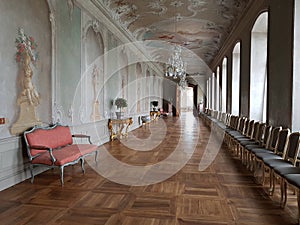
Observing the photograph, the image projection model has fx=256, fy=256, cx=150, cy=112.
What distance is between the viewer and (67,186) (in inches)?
159

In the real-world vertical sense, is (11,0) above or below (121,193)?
above

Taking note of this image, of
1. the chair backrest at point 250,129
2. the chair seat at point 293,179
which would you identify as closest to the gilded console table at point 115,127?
the chair backrest at point 250,129

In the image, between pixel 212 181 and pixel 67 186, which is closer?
pixel 67 186

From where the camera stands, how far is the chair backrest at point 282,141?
14.1ft

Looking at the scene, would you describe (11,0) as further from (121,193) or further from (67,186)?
(121,193)

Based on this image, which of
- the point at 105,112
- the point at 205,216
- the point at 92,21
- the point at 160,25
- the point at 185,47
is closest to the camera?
the point at 205,216

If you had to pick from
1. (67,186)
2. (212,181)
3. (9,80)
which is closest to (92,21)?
(9,80)

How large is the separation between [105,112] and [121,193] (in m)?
4.89

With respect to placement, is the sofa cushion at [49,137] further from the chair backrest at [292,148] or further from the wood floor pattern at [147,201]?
the chair backrest at [292,148]

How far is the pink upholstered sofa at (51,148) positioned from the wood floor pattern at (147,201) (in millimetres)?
345

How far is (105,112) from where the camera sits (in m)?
8.38

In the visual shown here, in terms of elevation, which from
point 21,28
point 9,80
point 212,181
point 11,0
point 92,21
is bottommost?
point 212,181

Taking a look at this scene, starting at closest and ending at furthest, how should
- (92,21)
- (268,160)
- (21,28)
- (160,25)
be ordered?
(268,160)
(21,28)
(92,21)
(160,25)

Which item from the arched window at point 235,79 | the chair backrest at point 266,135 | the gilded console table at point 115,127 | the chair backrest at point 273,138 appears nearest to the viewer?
the chair backrest at point 273,138
